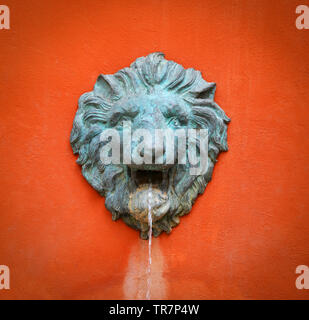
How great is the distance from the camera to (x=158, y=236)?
212 cm

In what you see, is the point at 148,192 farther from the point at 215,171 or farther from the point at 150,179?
the point at 215,171

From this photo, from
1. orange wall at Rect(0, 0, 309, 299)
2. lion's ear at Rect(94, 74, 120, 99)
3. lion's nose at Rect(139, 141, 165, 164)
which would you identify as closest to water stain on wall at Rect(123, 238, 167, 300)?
orange wall at Rect(0, 0, 309, 299)

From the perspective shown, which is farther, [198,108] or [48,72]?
[48,72]

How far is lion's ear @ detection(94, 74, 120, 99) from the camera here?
2.05m

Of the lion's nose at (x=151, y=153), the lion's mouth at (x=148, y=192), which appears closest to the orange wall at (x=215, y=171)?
the lion's mouth at (x=148, y=192)

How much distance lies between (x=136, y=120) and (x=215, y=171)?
1.53 feet

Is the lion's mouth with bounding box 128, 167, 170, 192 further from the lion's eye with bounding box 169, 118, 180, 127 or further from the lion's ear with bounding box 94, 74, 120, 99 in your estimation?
the lion's ear with bounding box 94, 74, 120, 99

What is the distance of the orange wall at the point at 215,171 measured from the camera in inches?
81.8

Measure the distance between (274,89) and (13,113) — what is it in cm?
129

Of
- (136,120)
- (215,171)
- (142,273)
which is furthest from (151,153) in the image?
(142,273)

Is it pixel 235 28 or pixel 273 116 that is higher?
pixel 235 28

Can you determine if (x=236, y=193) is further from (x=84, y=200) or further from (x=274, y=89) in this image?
(x=84, y=200)

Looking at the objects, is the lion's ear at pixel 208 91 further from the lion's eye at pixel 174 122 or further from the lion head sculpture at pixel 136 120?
the lion's eye at pixel 174 122

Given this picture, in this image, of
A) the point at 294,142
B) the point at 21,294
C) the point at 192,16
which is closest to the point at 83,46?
the point at 192,16
